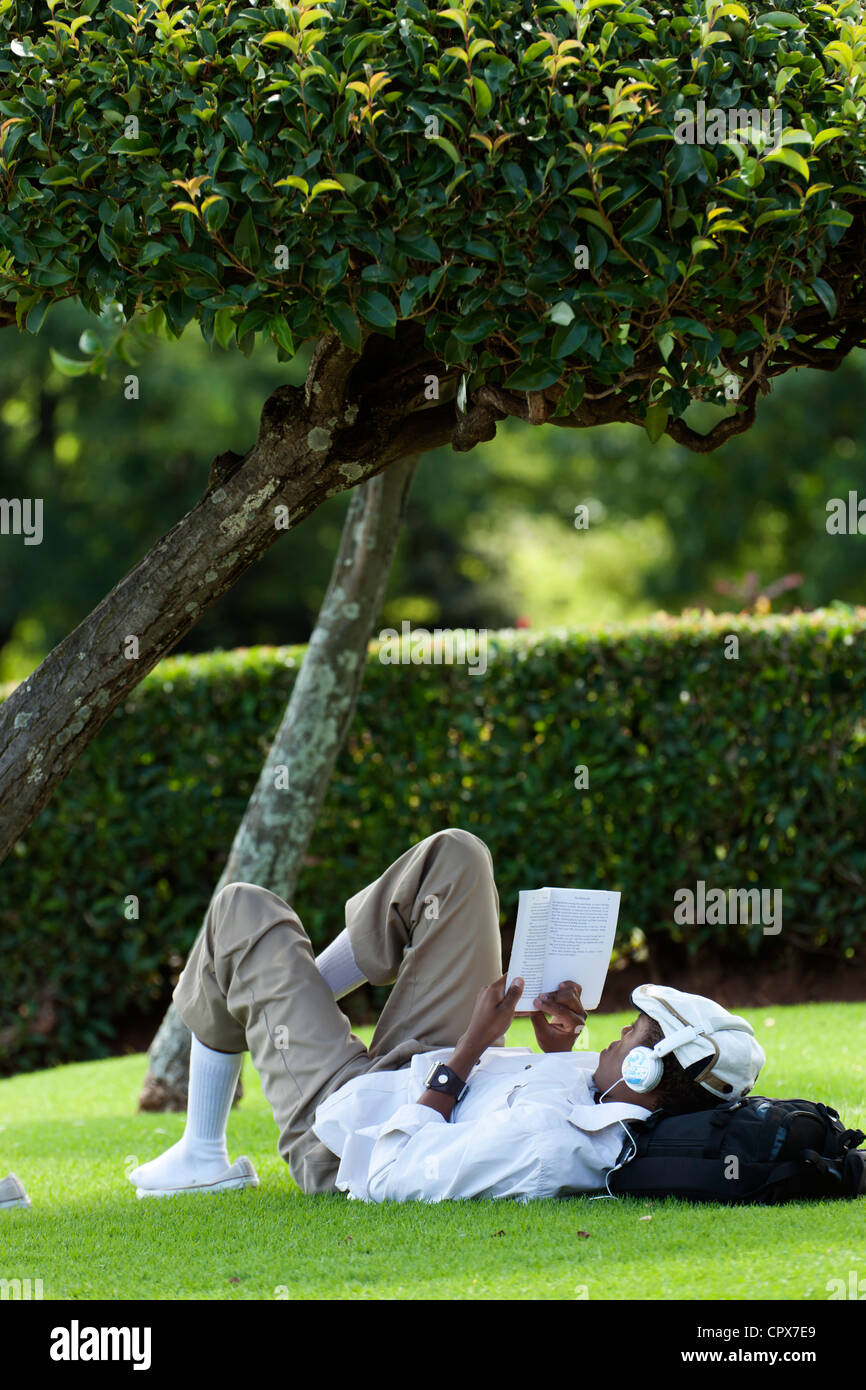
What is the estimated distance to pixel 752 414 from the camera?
427cm

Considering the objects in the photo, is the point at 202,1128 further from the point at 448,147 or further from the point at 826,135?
the point at 826,135

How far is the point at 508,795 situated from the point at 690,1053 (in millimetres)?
4821

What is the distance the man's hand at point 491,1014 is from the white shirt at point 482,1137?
0.46 ft

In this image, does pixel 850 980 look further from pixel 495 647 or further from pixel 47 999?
pixel 47 999

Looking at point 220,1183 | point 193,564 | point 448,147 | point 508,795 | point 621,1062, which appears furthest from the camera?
point 508,795

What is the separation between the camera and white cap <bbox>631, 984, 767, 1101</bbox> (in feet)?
12.5

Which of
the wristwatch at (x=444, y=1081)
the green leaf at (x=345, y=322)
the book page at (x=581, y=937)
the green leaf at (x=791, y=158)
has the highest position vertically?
the green leaf at (x=791, y=158)

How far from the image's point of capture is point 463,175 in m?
3.49

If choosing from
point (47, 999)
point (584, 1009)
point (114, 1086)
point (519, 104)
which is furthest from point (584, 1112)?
point (47, 999)

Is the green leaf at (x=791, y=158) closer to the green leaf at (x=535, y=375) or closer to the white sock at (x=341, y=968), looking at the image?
the green leaf at (x=535, y=375)

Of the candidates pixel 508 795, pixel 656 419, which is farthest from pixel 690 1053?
pixel 508 795

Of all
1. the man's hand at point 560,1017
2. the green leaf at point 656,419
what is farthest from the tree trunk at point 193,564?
the man's hand at point 560,1017

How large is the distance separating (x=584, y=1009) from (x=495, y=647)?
14.7ft

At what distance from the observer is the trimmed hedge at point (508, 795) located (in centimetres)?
827
